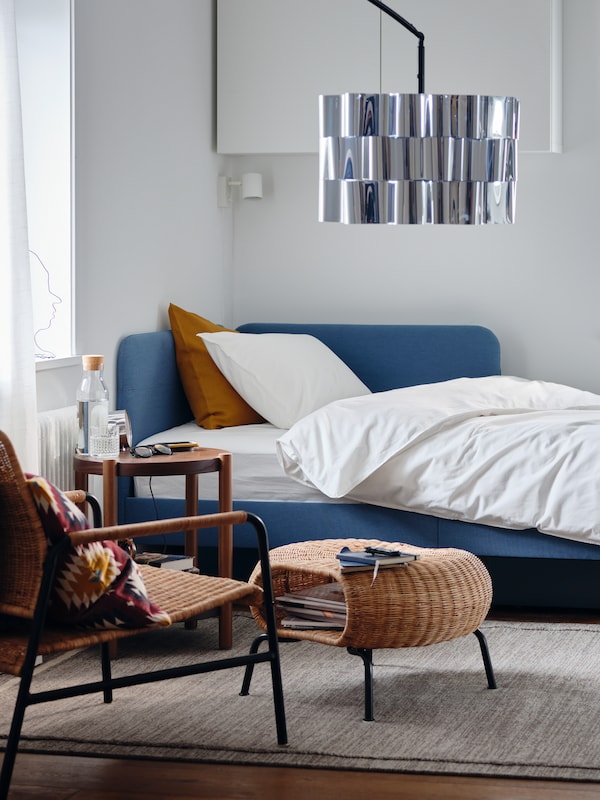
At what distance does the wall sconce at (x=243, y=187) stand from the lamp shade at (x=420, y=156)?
257cm

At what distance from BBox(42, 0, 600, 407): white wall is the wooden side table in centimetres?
102

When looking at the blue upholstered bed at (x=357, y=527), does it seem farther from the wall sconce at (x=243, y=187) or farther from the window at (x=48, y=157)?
the wall sconce at (x=243, y=187)

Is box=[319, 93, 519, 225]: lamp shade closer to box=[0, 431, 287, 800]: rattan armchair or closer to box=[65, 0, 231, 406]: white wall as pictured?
box=[0, 431, 287, 800]: rattan armchair

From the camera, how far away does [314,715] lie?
256 centimetres

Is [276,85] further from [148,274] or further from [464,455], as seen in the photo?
[464,455]

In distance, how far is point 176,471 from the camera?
3.02 m

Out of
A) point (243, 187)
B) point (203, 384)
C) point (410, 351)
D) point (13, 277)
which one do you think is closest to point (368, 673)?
point (13, 277)

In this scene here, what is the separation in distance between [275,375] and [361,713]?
1.84 m

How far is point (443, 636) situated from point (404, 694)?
19cm

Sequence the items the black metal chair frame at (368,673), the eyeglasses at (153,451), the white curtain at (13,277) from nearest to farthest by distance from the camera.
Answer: the black metal chair frame at (368,673)
the white curtain at (13,277)
the eyeglasses at (153,451)

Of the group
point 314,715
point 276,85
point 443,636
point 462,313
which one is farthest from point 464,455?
point 276,85

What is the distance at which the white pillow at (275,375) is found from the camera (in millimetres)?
4148

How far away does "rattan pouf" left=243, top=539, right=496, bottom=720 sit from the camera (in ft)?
8.37

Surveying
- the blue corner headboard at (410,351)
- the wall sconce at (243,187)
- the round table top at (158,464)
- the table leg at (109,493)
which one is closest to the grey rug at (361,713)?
the table leg at (109,493)
